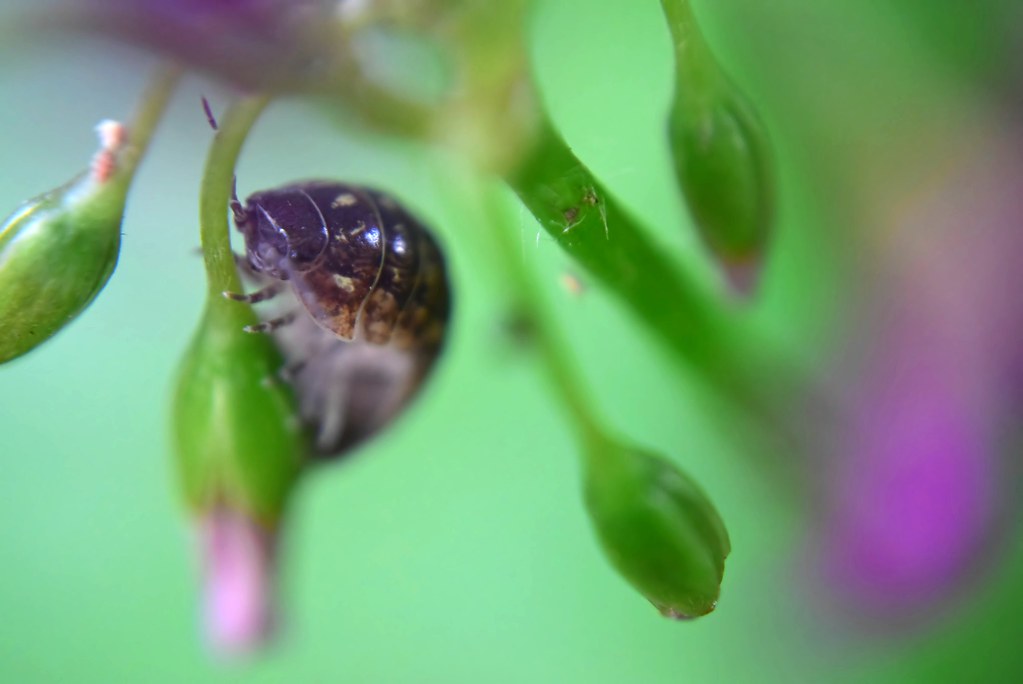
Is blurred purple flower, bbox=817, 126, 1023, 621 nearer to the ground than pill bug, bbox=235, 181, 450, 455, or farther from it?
nearer to the ground

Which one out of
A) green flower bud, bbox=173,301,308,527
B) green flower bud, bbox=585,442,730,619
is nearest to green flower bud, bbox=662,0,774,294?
green flower bud, bbox=585,442,730,619

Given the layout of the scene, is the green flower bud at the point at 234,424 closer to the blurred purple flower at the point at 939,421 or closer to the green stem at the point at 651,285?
the green stem at the point at 651,285

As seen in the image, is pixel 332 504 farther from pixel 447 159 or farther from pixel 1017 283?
pixel 1017 283

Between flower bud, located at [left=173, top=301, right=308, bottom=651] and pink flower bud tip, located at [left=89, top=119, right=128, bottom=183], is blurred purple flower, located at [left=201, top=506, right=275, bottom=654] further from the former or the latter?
pink flower bud tip, located at [left=89, top=119, right=128, bottom=183]

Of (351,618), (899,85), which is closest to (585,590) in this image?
(351,618)

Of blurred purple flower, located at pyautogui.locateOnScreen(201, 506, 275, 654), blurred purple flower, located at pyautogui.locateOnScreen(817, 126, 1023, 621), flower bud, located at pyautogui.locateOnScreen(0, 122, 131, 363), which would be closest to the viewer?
flower bud, located at pyautogui.locateOnScreen(0, 122, 131, 363)

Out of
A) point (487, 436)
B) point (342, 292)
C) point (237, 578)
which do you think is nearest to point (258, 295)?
point (342, 292)

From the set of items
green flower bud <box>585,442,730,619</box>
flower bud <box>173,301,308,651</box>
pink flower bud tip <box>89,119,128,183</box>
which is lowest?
green flower bud <box>585,442,730,619</box>

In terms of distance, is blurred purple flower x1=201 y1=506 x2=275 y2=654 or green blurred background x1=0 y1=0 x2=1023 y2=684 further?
green blurred background x1=0 y1=0 x2=1023 y2=684
